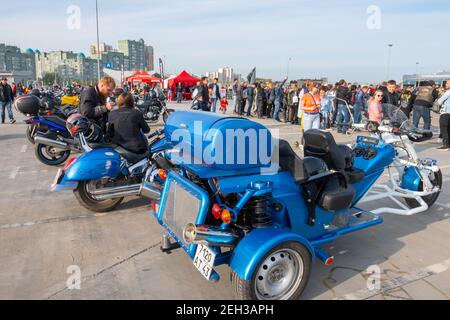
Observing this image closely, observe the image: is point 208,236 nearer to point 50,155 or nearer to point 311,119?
point 50,155

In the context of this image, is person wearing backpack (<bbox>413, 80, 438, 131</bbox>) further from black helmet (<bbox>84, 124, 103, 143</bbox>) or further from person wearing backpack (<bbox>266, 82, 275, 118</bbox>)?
black helmet (<bbox>84, 124, 103, 143</bbox>)

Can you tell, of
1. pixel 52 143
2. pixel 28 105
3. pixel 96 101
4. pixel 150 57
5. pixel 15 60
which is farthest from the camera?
pixel 15 60

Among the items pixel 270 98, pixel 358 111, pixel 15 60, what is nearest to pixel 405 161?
pixel 358 111

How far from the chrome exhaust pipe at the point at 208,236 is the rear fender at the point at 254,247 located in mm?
101

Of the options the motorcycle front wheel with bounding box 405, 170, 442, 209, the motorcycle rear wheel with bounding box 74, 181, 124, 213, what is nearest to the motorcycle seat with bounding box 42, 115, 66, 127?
the motorcycle rear wheel with bounding box 74, 181, 124, 213

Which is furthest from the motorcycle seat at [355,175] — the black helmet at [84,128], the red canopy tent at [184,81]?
the red canopy tent at [184,81]

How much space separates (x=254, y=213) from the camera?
9.18 ft

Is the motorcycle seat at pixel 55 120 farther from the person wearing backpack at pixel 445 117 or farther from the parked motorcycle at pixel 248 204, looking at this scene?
the person wearing backpack at pixel 445 117

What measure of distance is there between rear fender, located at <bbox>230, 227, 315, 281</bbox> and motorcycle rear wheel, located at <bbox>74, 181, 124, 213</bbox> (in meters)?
2.66

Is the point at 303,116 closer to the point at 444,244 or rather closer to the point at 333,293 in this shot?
the point at 444,244

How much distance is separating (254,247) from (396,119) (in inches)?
125

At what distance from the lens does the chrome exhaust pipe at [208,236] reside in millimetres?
2506

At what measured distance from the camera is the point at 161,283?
3.05 m

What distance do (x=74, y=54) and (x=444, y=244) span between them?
97.8 m
